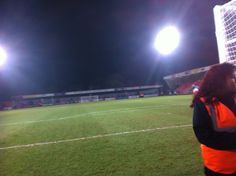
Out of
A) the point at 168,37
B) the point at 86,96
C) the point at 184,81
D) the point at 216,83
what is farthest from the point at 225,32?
the point at 86,96

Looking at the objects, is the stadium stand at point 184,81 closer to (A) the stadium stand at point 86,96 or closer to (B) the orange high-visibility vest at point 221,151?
(A) the stadium stand at point 86,96

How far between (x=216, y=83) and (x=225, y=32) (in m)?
2.84

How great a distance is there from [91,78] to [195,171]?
60570 mm

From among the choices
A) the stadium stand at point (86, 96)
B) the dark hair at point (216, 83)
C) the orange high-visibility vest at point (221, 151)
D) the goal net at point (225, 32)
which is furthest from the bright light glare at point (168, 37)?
the orange high-visibility vest at point (221, 151)

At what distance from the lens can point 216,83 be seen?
1.83m

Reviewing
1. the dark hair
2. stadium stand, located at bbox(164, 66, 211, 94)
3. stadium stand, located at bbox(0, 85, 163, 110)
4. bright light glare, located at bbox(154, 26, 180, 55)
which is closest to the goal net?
the dark hair

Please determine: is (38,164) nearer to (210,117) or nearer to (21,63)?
(210,117)

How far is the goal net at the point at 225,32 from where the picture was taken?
4.00m

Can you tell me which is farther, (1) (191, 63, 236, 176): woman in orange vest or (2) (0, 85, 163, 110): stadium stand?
(2) (0, 85, 163, 110): stadium stand

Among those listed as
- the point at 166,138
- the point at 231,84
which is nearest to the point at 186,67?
the point at 166,138

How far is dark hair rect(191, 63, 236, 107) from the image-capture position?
179cm

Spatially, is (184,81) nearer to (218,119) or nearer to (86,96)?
(86,96)

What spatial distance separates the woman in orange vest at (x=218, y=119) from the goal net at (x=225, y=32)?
2363mm

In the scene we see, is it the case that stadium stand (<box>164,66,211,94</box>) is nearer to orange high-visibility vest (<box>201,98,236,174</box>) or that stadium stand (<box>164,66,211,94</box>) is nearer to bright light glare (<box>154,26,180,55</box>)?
bright light glare (<box>154,26,180,55</box>)
